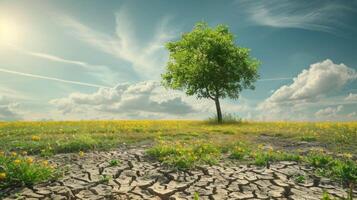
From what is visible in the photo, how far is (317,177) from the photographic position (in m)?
8.98

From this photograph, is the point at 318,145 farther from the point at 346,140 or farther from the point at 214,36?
the point at 214,36

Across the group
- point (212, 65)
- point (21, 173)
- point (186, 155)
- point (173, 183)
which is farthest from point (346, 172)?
point (212, 65)

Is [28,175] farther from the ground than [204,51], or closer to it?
closer to it

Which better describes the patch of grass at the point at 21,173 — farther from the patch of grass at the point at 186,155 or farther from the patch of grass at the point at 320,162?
the patch of grass at the point at 320,162

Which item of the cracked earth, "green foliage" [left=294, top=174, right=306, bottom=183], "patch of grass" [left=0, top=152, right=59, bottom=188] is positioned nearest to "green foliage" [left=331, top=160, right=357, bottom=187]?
the cracked earth

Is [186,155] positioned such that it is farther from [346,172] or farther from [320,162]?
[346,172]

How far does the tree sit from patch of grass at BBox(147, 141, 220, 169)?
21573mm

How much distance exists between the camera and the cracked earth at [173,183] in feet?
25.1

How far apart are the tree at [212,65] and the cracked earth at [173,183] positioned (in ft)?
76.1

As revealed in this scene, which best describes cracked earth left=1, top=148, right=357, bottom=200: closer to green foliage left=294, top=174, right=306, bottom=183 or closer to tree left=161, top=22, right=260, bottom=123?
green foliage left=294, top=174, right=306, bottom=183

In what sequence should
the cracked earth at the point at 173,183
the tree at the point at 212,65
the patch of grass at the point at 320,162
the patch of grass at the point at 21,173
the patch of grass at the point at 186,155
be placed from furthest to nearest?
the tree at the point at 212,65 → the patch of grass at the point at 320,162 → the patch of grass at the point at 186,155 → the patch of grass at the point at 21,173 → the cracked earth at the point at 173,183

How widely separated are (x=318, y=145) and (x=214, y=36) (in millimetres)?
22845

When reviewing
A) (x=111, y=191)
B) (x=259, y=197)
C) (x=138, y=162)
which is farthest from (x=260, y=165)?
(x=111, y=191)

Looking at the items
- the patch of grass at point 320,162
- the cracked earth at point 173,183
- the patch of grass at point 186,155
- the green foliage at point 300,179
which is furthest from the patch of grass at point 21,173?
the patch of grass at point 320,162
